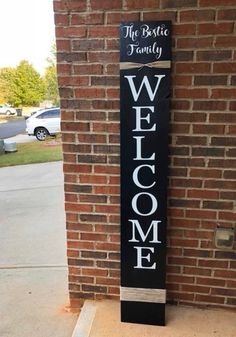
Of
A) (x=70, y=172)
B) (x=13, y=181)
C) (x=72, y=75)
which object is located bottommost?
(x=13, y=181)

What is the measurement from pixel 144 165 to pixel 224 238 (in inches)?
30.8

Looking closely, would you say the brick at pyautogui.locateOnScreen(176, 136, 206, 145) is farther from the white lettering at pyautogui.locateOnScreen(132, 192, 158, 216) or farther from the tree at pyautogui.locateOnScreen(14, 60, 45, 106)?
the tree at pyautogui.locateOnScreen(14, 60, 45, 106)

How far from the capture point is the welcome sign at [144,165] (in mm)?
1916

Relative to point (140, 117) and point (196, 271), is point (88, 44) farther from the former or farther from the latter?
point (196, 271)

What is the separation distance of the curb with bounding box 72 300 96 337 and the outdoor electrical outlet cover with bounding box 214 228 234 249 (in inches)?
40.9

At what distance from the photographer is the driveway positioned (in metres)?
2.50

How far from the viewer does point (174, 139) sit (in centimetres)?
216

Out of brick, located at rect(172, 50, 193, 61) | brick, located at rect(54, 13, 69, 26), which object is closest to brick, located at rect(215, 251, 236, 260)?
brick, located at rect(172, 50, 193, 61)

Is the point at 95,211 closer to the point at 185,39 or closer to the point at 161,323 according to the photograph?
the point at 161,323

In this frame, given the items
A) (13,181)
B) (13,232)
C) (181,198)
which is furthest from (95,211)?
(13,181)

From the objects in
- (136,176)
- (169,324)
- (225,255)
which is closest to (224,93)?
(136,176)

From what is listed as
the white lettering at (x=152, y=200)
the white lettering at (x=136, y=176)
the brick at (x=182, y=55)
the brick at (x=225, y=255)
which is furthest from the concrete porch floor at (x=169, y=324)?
the brick at (x=182, y=55)

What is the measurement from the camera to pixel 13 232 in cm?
429

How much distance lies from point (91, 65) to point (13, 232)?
290 centimetres
